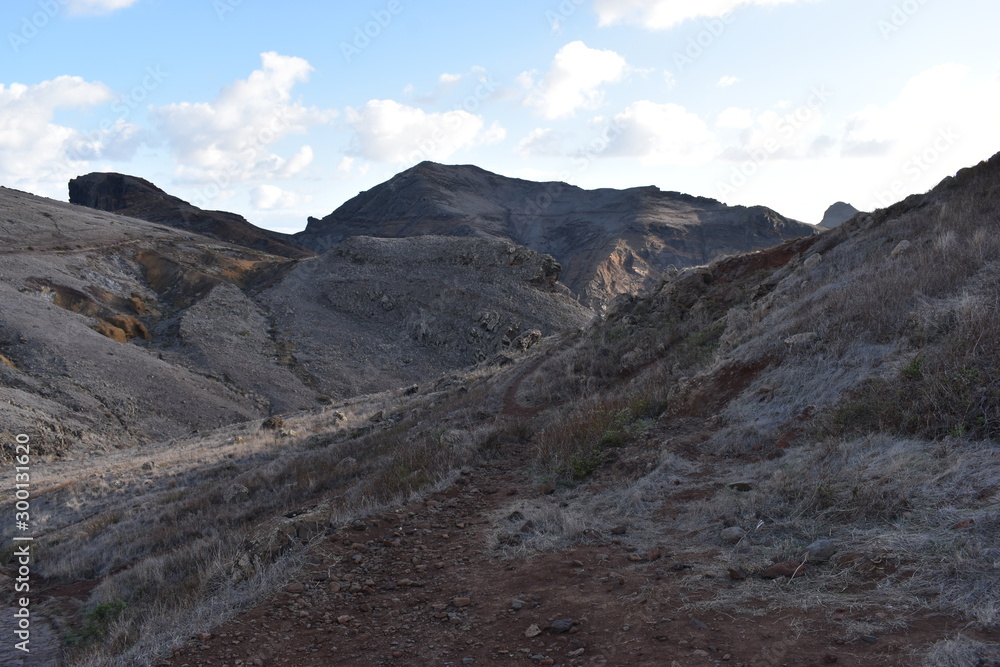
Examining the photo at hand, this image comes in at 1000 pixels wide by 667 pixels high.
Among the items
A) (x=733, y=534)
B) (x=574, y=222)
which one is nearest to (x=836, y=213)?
(x=574, y=222)

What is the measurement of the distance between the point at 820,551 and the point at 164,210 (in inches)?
4295

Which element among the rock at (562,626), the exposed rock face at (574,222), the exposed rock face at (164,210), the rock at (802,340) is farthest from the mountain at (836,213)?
the rock at (562,626)

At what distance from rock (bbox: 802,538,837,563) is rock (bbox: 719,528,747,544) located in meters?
0.56

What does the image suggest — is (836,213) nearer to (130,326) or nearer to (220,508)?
(130,326)

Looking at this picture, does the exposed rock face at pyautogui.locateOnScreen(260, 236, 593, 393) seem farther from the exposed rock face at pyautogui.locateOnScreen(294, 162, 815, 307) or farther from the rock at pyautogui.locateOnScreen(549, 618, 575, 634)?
the rock at pyautogui.locateOnScreen(549, 618, 575, 634)

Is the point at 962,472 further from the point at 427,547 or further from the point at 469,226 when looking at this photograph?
the point at 469,226

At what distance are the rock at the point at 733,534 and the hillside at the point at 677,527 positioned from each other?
22 mm

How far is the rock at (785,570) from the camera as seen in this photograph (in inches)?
148

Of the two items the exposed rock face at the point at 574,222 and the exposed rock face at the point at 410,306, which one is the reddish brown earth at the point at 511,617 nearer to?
the exposed rock face at the point at 410,306

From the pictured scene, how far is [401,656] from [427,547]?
1.86 meters

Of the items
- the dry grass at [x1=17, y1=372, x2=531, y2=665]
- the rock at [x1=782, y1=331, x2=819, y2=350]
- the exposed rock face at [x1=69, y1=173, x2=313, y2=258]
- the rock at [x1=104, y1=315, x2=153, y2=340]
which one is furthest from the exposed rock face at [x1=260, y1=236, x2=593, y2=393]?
the exposed rock face at [x1=69, y1=173, x2=313, y2=258]

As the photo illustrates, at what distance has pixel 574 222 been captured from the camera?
108m

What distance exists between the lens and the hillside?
11.1ft

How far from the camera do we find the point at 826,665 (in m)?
2.78
